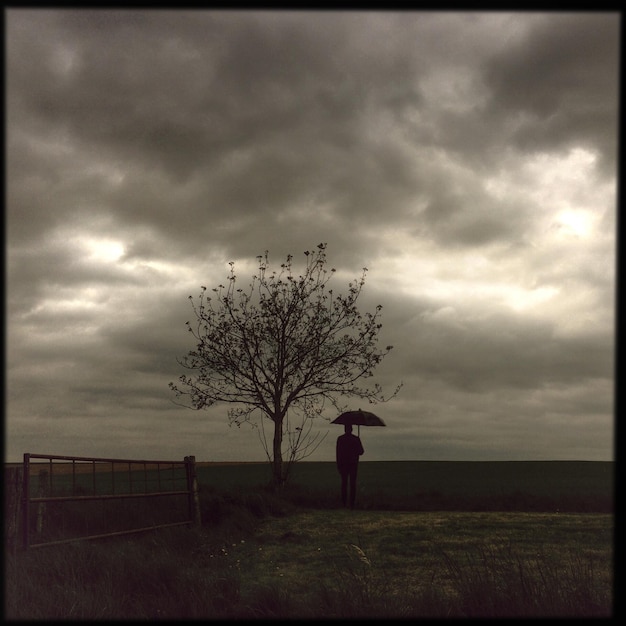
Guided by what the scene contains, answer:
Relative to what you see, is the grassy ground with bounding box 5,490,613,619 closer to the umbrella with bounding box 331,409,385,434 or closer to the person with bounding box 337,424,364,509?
the person with bounding box 337,424,364,509

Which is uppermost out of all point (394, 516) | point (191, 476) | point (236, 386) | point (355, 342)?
point (355, 342)

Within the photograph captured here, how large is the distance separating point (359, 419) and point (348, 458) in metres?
1.69

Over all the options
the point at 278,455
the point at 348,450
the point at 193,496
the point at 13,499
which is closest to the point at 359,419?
the point at 348,450

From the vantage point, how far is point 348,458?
18266mm

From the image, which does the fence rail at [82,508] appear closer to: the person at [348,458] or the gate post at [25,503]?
the gate post at [25,503]

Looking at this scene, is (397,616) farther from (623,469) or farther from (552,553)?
(552,553)

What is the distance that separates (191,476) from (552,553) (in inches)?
307

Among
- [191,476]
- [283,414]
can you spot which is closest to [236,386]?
[283,414]

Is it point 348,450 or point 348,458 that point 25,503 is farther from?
point 348,450

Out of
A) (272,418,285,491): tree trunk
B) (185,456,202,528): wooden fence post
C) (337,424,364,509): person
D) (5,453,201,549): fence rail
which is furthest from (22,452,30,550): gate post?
(272,418,285,491): tree trunk

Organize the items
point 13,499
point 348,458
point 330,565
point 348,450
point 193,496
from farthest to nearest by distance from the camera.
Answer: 1. point 348,450
2. point 348,458
3. point 193,496
4. point 13,499
5. point 330,565

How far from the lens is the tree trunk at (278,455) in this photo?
20375 millimetres

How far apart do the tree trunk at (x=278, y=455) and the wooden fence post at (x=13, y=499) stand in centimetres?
1085

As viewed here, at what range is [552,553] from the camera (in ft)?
32.0
